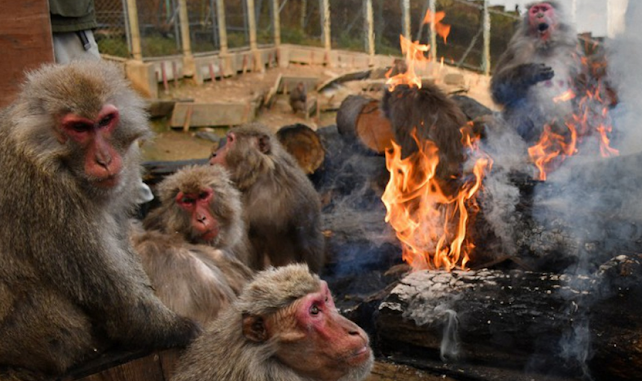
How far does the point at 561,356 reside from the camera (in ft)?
14.1

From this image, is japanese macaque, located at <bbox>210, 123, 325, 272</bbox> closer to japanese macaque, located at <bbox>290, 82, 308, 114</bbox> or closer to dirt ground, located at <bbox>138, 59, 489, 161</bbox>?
dirt ground, located at <bbox>138, 59, 489, 161</bbox>

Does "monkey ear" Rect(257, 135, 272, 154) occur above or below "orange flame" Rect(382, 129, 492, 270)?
above

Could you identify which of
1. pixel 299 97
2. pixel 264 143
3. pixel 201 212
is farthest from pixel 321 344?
pixel 299 97

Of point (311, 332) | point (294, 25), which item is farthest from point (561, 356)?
point (294, 25)

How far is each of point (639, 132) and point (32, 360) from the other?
7208mm

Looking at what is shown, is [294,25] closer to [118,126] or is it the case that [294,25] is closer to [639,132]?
[639,132]

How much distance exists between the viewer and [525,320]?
14.4 ft

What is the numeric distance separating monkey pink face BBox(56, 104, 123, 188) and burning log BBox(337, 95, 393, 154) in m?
5.62

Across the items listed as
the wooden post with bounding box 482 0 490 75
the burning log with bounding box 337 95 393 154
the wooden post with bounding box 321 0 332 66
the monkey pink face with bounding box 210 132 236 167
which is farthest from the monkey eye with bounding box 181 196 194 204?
the wooden post with bounding box 321 0 332 66

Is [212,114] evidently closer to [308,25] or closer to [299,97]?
[299,97]

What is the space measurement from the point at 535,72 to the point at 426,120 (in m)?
2.07

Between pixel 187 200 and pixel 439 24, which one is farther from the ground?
pixel 439 24

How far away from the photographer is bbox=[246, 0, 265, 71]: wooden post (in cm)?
1792

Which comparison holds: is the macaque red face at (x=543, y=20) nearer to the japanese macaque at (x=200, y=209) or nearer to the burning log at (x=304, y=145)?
the burning log at (x=304, y=145)
